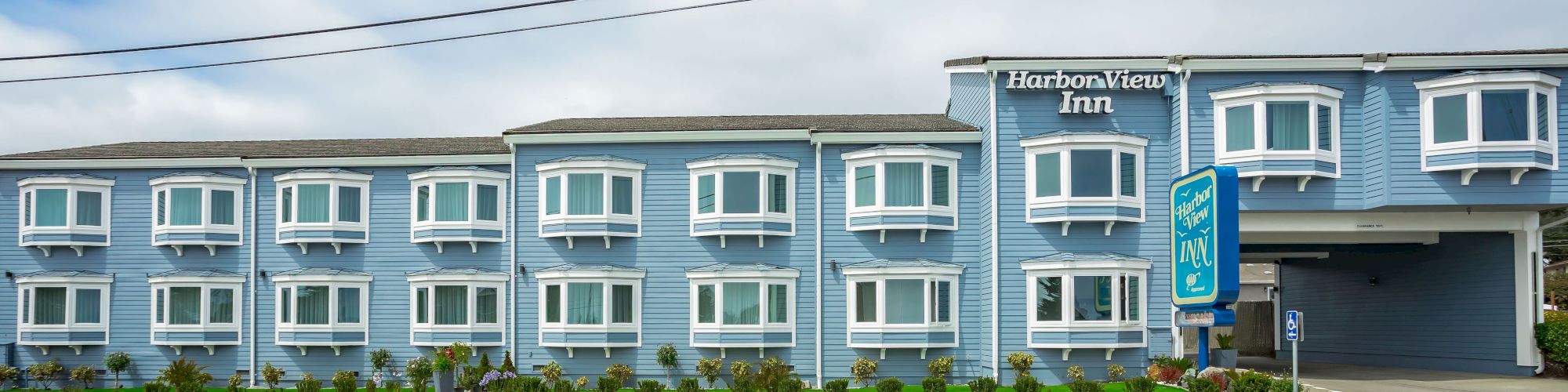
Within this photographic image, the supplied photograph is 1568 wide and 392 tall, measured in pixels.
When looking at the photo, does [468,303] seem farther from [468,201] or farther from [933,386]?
[933,386]

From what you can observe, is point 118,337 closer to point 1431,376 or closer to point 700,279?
point 700,279

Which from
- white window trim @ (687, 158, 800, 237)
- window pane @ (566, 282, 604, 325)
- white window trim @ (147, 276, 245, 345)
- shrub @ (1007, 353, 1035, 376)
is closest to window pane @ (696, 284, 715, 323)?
white window trim @ (687, 158, 800, 237)

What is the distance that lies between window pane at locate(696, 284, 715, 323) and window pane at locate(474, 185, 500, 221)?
5.29 m

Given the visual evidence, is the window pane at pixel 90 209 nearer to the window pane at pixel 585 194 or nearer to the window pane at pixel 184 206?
the window pane at pixel 184 206

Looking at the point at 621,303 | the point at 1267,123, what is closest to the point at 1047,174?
the point at 1267,123

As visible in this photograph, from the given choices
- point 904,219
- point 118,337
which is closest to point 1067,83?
point 904,219

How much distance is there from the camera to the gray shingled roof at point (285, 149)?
3170 centimetres

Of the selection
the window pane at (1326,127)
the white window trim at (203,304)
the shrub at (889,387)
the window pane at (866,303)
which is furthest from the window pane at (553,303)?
the window pane at (1326,127)

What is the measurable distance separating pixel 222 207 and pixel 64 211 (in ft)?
12.5

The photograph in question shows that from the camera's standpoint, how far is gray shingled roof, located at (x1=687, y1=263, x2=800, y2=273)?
30.1m

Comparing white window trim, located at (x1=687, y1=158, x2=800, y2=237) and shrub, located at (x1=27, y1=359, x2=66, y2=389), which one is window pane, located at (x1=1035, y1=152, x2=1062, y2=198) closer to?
white window trim, located at (x1=687, y1=158, x2=800, y2=237)

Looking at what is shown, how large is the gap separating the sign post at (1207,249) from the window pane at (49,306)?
1052 inches

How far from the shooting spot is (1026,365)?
27672 mm

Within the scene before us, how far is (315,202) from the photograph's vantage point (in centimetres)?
3172
